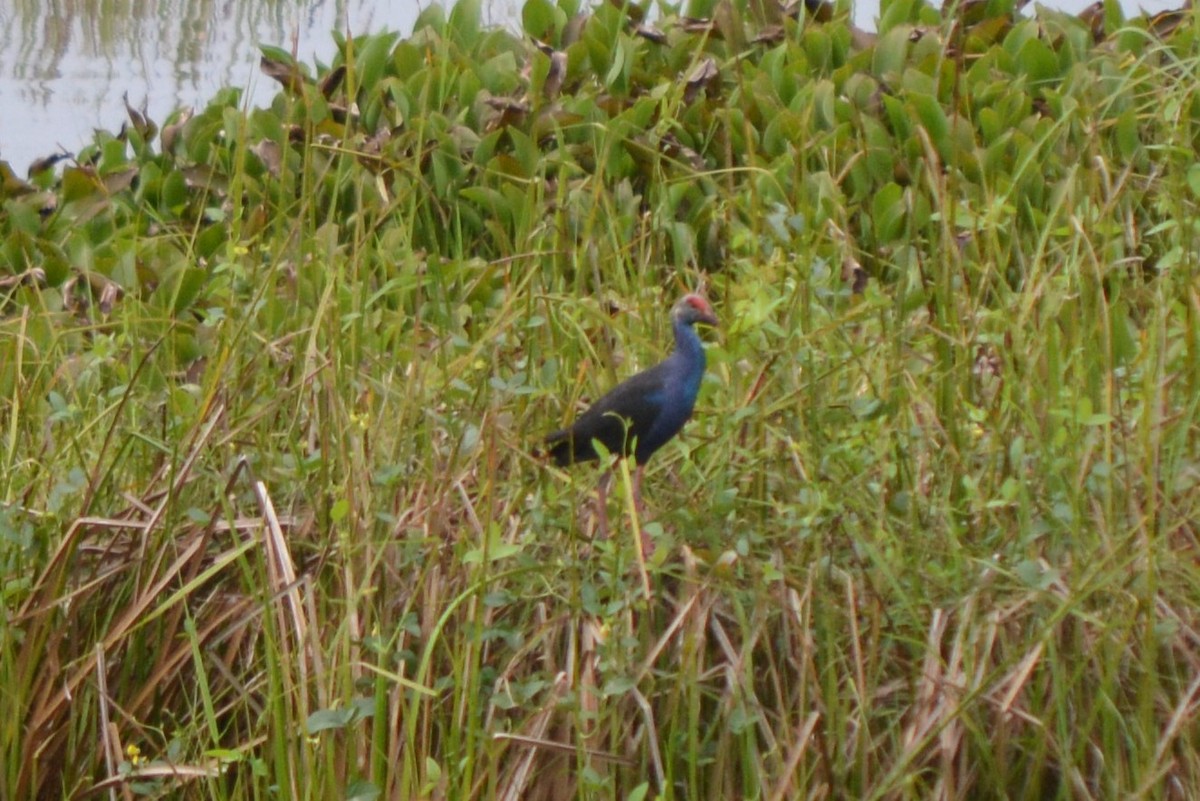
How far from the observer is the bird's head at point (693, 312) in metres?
3.32

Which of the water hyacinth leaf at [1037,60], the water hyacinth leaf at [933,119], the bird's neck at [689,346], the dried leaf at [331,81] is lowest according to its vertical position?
the dried leaf at [331,81]

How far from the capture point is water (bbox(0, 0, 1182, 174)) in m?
5.70

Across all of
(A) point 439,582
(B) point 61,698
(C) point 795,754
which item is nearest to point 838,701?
(C) point 795,754

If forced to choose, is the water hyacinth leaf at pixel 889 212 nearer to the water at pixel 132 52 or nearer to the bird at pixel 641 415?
the bird at pixel 641 415

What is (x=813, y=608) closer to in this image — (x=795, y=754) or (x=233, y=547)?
(x=795, y=754)

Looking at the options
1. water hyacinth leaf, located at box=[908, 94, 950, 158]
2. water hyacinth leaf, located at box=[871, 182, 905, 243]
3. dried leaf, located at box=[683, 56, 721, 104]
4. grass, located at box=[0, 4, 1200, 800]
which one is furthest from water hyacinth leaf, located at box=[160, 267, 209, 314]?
water hyacinth leaf, located at box=[908, 94, 950, 158]

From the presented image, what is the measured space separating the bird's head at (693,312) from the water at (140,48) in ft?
7.98

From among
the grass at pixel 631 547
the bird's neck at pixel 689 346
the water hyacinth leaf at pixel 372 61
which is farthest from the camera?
the water hyacinth leaf at pixel 372 61

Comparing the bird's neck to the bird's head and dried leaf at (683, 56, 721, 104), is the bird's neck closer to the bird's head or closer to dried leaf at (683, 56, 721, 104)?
the bird's head

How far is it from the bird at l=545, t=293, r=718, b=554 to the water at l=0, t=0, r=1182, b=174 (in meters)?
2.57

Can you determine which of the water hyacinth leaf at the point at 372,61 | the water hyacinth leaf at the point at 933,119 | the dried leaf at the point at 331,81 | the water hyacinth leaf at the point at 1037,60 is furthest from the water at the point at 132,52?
the water hyacinth leaf at the point at 1037,60

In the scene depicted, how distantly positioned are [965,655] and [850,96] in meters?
2.55

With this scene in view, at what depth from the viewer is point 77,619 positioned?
313 cm

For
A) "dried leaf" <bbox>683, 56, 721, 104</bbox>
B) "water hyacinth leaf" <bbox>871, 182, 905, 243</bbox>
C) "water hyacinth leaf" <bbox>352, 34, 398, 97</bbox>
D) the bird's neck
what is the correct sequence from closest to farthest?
the bird's neck → "water hyacinth leaf" <bbox>871, 182, 905, 243</bbox> → "dried leaf" <bbox>683, 56, 721, 104</bbox> → "water hyacinth leaf" <bbox>352, 34, 398, 97</bbox>
